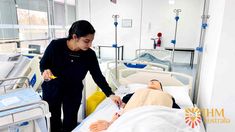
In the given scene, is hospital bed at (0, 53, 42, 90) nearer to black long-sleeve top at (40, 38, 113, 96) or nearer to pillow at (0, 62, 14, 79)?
pillow at (0, 62, 14, 79)

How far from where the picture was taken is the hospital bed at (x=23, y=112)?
1.16 meters

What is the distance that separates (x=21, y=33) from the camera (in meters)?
4.30

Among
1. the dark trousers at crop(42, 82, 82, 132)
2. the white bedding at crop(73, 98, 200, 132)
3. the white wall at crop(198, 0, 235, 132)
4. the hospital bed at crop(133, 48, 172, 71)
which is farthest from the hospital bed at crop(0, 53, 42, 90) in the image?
the white wall at crop(198, 0, 235, 132)

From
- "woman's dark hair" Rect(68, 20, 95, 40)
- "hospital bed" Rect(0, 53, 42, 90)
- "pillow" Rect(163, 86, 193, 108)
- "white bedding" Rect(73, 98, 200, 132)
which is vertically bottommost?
"pillow" Rect(163, 86, 193, 108)

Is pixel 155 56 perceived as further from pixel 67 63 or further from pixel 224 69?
pixel 67 63

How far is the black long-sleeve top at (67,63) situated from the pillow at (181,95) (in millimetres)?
856

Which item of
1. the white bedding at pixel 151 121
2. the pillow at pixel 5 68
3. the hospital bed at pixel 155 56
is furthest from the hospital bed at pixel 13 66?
A: the hospital bed at pixel 155 56

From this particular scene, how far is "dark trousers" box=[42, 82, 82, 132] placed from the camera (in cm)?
162

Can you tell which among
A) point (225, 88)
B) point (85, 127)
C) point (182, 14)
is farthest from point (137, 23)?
point (85, 127)

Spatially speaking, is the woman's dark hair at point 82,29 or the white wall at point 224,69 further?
the white wall at point 224,69

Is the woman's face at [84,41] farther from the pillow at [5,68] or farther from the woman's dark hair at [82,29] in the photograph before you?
the pillow at [5,68]

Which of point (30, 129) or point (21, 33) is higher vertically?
point (21, 33)

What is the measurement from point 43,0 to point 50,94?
15.5 ft

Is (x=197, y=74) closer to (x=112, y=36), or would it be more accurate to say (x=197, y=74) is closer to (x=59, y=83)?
(x=59, y=83)
